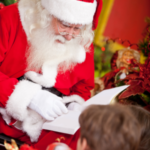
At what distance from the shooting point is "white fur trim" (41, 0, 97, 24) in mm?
1041

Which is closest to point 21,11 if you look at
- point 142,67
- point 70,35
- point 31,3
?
point 31,3

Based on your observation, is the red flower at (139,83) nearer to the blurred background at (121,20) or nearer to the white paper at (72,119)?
the white paper at (72,119)

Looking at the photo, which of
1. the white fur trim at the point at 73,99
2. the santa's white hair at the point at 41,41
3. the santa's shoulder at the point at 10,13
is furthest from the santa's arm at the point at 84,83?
the santa's shoulder at the point at 10,13

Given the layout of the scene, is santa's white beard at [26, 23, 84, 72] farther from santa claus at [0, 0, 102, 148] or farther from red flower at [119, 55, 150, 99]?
red flower at [119, 55, 150, 99]

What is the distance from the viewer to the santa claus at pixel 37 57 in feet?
3.34

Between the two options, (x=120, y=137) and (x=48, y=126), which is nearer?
(x=120, y=137)

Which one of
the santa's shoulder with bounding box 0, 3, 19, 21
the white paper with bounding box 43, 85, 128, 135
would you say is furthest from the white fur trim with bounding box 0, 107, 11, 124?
the santa's shoulder with bounding box 0, 3, 19, 21

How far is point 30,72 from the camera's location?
115cm

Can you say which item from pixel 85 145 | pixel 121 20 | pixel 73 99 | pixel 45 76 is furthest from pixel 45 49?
pixel 121 20

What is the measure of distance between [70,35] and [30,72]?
1.08 feet

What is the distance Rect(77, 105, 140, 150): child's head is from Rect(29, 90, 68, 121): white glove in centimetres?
44

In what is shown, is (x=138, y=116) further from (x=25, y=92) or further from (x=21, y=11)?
(x=21, y=11)

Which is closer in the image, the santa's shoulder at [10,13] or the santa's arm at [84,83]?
the santa's shoulder at [10,13]

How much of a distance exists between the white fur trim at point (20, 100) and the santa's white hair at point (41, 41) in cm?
18
